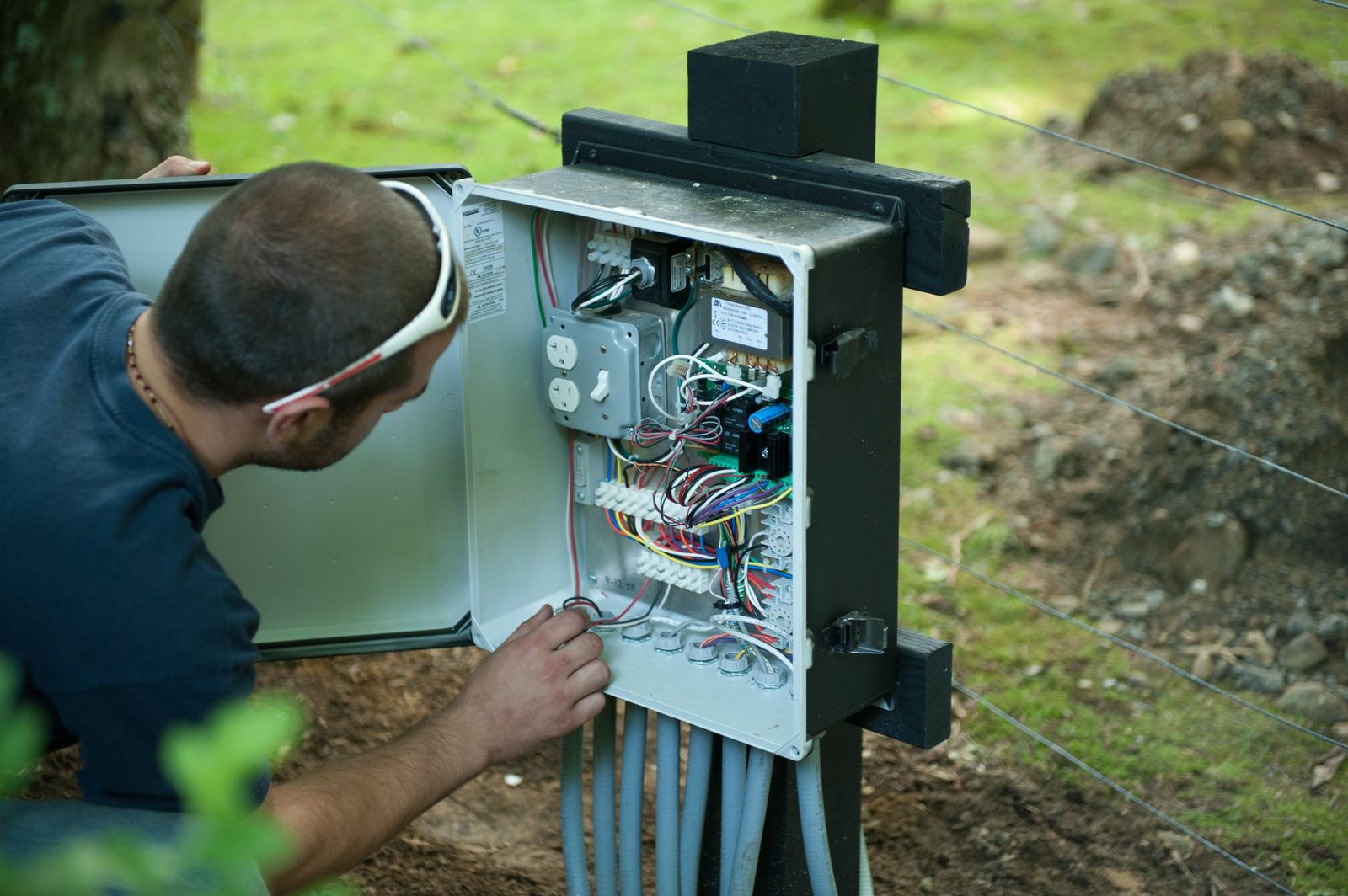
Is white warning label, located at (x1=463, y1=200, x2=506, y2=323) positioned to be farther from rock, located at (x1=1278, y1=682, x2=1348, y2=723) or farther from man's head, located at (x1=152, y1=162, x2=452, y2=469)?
rock, located at (x1=1278, y1=682, x2=1348, y2=723)

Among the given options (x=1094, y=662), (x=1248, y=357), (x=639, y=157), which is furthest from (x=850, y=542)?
(x=1248, y=357)

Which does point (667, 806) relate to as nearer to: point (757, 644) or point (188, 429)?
point (757, 644)

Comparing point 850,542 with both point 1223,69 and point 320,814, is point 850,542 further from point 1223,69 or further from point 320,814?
point 1223,69

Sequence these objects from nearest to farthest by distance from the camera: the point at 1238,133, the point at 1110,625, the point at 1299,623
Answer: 1. the point at 1299,623
2. the point at 1110,625
3. the point at 1238,133

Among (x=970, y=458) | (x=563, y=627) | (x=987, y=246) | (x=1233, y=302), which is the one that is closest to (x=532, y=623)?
(x=563, y=627)

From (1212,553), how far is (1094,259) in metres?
1.77

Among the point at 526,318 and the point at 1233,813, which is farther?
the point at 1233,813

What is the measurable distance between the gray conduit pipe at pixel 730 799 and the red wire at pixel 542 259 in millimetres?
679

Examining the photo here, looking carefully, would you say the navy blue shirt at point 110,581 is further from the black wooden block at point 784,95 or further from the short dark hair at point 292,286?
the black wooden block at point 784,95

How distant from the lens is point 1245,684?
303 centimetres

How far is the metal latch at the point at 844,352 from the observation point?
5.40 ft

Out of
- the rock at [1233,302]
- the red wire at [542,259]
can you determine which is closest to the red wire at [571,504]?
the red wire at [542,259]

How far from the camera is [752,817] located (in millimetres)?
1902

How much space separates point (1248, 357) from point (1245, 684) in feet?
3.23
